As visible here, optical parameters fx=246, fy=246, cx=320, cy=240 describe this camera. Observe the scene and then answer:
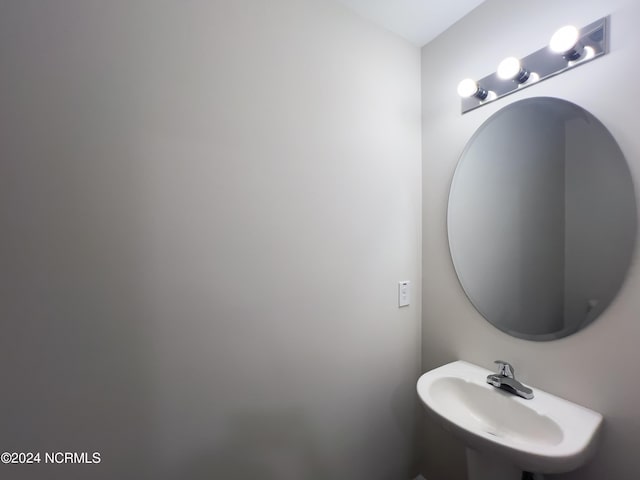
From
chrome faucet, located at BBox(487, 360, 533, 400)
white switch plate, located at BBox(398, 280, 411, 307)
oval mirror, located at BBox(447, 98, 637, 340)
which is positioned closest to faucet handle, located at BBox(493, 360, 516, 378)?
chrome faucet, located at BBox(487, 360, 533, 400)

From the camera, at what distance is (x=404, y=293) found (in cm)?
134

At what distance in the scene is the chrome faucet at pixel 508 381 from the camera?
93 cm

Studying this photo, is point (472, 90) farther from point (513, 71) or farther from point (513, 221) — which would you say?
point (513, 221)

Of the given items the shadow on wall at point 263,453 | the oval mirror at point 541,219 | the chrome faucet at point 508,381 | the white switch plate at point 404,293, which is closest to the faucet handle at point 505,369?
the chrome faucet at point 508,381

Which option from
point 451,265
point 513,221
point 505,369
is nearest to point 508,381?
point 505,369

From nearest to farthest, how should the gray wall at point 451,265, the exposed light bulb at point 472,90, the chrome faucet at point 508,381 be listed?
the gray wall at point 451,265 < the chrome faucet at point 508,381 < the exposed light bulb at point 472,90

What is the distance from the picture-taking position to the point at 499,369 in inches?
40.2

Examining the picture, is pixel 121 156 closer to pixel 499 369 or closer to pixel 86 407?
pixel 86 407

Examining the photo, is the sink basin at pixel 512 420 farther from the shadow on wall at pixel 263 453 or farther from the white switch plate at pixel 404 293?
the shadow on wall at pixel 263 453

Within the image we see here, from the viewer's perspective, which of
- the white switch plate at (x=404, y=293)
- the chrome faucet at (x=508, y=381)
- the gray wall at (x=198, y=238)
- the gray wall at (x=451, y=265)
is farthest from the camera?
the white switch plate at (x=404, y=293)

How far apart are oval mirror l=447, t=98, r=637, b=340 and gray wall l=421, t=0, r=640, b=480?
0.04 m

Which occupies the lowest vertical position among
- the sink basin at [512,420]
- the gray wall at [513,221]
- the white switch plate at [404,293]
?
the sink basin at [512,420]

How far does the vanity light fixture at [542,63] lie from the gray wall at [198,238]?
374 mm

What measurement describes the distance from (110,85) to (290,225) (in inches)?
27.5
